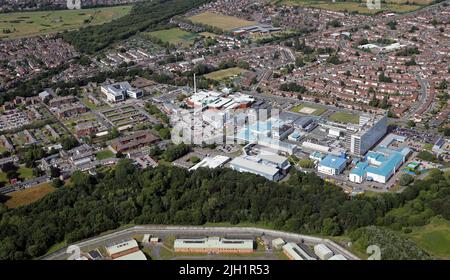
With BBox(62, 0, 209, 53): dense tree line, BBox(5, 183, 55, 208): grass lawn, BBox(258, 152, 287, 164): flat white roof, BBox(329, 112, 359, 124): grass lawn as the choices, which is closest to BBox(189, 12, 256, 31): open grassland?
BBox(62, 0, 209, 53): dense tree line

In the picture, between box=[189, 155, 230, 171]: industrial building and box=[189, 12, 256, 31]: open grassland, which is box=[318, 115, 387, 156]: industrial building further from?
box=[189, 12, 256, 31]: open grassland

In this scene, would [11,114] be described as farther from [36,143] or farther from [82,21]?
[82,21]

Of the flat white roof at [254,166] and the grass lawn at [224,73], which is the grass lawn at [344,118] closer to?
the flat white roof at [254,166]

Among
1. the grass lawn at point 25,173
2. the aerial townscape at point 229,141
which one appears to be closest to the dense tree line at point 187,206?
the aerial townscape at point 229,141

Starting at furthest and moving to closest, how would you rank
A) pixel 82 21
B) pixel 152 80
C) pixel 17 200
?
pixel 82 21, pixel 152 80, pixel 17 200

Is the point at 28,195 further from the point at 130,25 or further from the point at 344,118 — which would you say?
the point at 130,25

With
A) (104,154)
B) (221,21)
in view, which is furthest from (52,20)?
(104,154)
